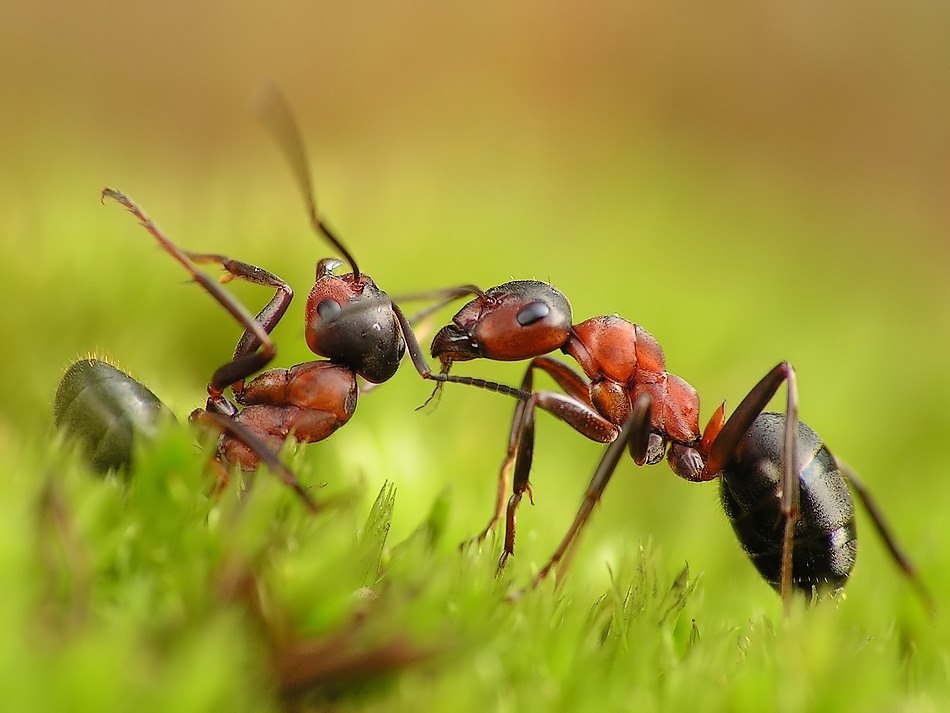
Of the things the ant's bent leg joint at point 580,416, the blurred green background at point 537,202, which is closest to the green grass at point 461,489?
the blurred green background at point 537,202

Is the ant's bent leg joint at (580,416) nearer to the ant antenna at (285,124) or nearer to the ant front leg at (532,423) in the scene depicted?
the ant front leg at (532,423)

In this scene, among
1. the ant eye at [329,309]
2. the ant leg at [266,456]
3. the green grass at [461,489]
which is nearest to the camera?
the green grass at [461,489]

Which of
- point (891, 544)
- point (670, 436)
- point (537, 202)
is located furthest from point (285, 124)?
point (537, 202)

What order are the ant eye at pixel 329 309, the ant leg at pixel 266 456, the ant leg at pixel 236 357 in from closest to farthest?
the ant leg at pixel 266 456, the ant leg at pixel 236 357, the ant eye at pixel 329 309

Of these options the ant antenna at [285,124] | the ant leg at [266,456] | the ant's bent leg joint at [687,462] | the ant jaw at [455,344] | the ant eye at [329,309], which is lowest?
the ant's bent leg joint at [687,462]

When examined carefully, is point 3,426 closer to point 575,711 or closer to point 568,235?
point 575,711

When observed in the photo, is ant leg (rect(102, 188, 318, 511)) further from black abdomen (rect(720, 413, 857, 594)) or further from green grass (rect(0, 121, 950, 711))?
black abdomen (rect(720, 413, 857, 594))
